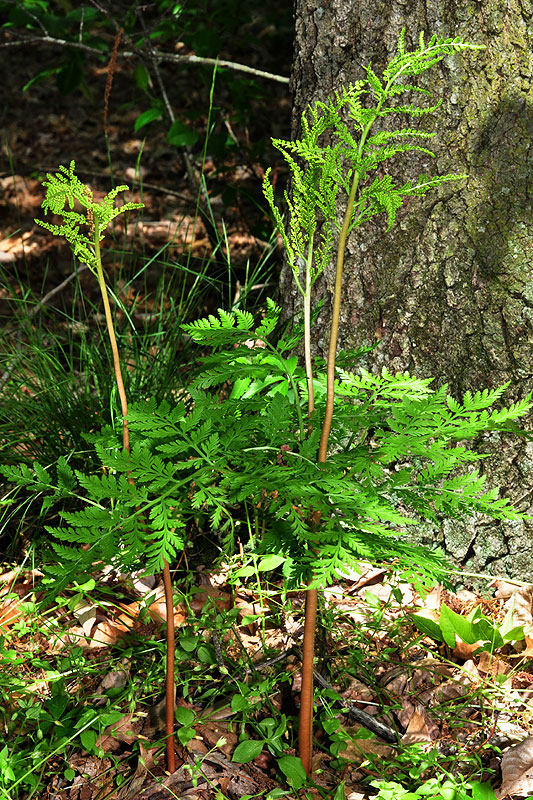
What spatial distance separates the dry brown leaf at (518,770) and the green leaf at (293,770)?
45 centimetres

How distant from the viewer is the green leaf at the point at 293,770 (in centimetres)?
152

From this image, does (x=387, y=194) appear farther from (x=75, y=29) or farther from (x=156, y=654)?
(x=75, y=29)

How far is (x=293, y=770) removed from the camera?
1.54m

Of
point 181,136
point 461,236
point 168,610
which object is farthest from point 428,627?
point 181,136

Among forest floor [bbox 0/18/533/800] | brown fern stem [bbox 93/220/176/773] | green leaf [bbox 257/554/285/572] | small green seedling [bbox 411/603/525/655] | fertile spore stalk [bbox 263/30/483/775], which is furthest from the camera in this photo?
green leaf [bbox 257/554/285/572]

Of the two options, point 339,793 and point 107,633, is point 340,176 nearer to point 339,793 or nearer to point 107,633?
point 339,793

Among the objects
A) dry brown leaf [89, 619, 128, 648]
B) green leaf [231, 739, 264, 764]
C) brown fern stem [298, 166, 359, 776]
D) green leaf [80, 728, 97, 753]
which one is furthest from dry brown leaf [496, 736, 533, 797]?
dry brown leaf [89, 619, 128, 648]

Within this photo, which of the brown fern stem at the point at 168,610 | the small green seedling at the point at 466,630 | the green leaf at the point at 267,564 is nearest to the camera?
the brown fern stem at the point at 168,610

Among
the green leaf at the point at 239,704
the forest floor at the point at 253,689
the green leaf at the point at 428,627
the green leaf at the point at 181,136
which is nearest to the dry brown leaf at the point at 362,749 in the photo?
the forest floor at the point at 253,689

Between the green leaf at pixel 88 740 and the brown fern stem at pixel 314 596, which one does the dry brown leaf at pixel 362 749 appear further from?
the green leaf at pixel 88 740

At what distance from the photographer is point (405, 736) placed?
5.65 feet

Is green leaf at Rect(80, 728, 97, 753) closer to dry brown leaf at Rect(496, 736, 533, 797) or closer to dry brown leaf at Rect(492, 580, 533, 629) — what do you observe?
dry brown leaf at Rect(496, 736, 533, 797)

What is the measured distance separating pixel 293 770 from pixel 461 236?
4.81 ft

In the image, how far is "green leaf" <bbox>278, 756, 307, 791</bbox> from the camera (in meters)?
1.52
